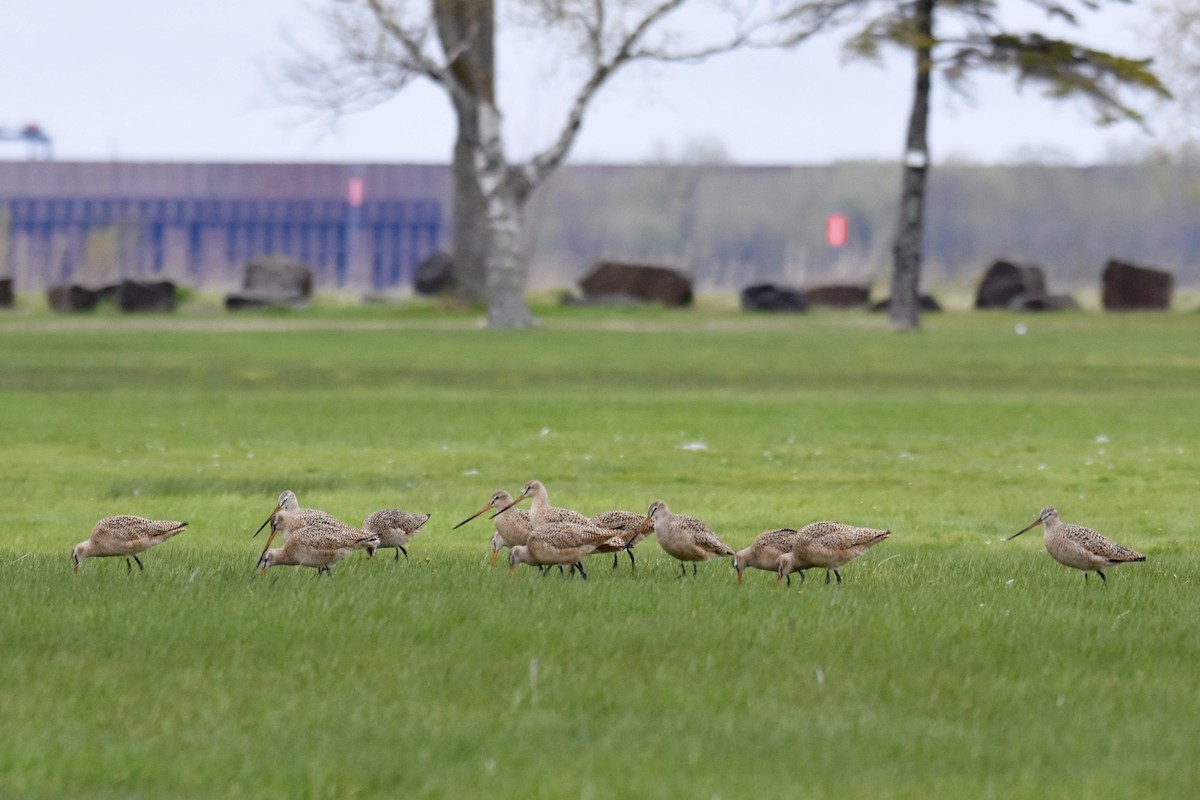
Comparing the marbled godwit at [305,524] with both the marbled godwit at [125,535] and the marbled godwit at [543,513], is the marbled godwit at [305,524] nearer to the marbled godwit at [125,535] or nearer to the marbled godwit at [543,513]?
the marbled godwit at [125,535]

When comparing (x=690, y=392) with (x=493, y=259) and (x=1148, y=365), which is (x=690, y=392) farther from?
(x=493, y=259)

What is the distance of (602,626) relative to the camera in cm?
775

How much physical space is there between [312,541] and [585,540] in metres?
1.18

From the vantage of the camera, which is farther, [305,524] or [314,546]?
[305,524]

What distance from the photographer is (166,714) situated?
6.25 metres

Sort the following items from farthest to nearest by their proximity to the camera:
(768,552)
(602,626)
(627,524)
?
1. (627,524)
2. (768,552)
3. (602,626)

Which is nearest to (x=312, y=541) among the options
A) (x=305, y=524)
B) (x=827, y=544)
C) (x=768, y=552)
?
(x=305, y=524)

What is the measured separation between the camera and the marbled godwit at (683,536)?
9.03m

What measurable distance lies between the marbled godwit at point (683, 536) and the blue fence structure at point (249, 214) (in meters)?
65.5

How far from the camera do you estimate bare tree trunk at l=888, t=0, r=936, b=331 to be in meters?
44.4

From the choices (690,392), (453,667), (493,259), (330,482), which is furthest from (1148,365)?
(453,667)

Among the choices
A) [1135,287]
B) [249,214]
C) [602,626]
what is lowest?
[602,626]

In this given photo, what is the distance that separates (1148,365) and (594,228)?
50938 millimetres

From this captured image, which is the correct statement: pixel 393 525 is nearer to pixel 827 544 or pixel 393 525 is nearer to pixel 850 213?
pixel 827 544
